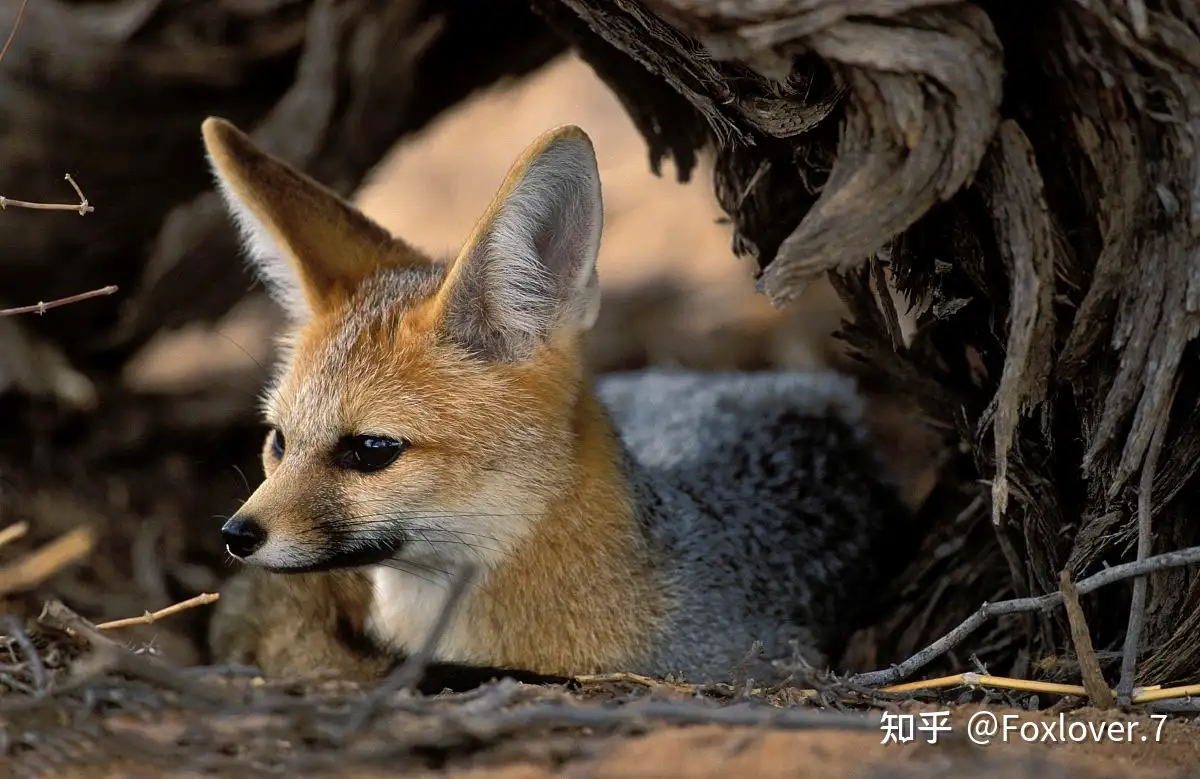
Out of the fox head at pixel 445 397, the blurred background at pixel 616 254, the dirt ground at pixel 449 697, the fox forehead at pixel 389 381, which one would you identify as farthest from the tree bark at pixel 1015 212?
the blurred background at pixel 616 254

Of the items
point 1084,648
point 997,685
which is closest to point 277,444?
point 997,685

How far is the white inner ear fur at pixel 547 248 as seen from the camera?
3.74 metres

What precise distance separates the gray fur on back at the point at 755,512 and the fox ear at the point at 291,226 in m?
1.22

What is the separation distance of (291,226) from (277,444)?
2.76 ft

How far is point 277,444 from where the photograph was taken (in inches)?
165

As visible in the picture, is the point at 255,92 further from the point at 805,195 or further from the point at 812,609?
the point at 812,609

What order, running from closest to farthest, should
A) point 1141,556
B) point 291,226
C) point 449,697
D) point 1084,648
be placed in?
1. point 449,697
2. point 1084,648
3. point 1141,556
4. point 291,226

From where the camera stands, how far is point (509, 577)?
3969mm

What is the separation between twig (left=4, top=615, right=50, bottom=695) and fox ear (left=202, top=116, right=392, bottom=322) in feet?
5.99

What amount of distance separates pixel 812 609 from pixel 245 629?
230cm

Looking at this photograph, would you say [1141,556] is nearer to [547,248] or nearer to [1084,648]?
[1084,648]

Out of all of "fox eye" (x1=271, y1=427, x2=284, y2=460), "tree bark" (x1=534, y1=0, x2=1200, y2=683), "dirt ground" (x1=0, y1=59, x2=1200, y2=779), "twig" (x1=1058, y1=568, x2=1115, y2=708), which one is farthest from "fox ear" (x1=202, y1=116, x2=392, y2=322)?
"twig" (x1=1058, y1=568, x2=1115, y2=708)

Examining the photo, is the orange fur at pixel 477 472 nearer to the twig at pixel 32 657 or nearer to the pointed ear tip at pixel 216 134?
the pointed ear tip at pixel 216 134

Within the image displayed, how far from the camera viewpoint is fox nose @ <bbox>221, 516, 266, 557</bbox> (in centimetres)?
351
